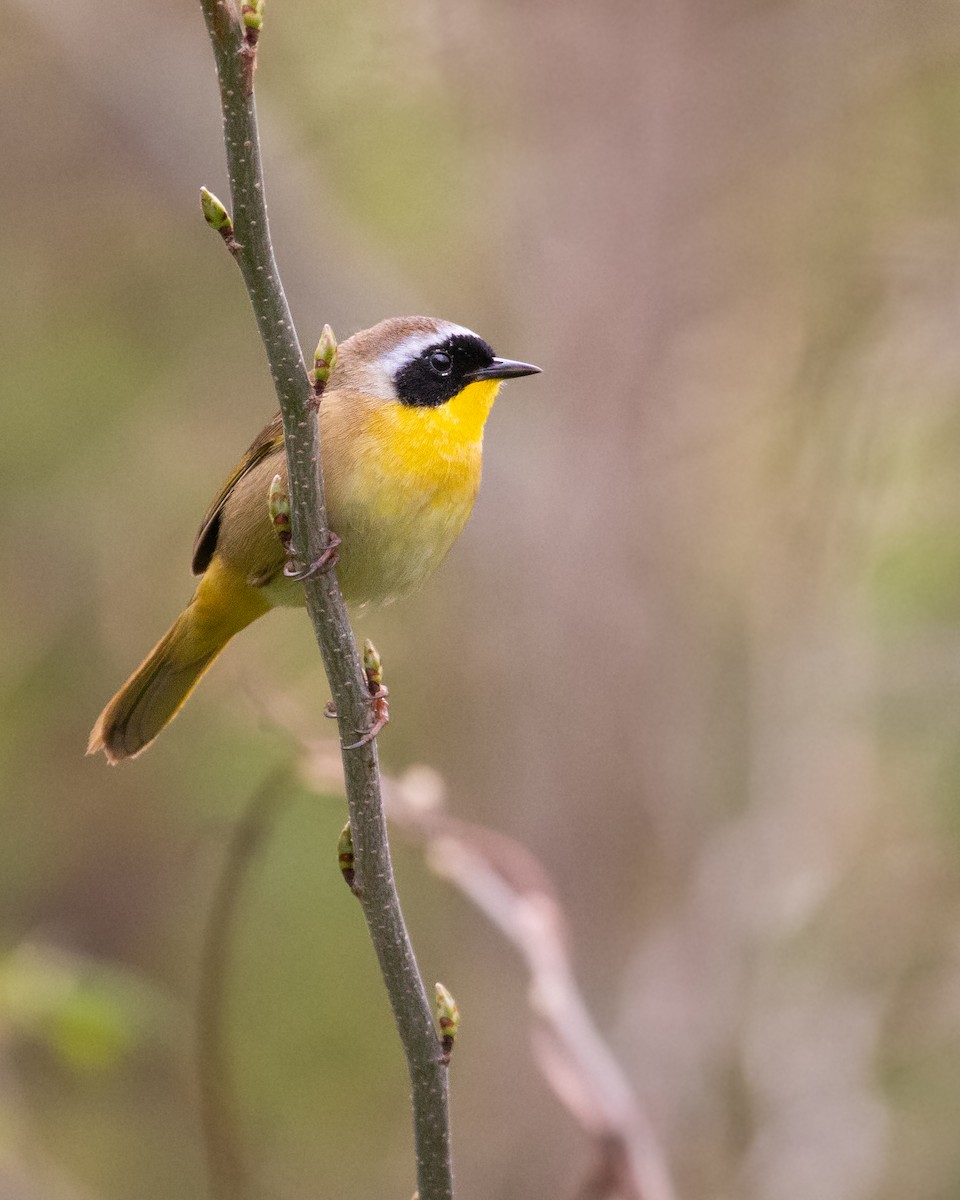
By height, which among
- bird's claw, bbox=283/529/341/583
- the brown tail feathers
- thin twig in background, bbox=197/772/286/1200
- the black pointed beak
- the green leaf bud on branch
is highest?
the black pointed beak

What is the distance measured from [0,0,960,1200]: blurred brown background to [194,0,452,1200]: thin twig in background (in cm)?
279

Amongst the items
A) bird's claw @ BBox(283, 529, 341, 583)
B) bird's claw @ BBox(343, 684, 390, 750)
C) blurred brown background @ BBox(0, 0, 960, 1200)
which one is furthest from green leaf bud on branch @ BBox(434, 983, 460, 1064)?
blurred brown background @ BBox(0, 0, 960, 1200)

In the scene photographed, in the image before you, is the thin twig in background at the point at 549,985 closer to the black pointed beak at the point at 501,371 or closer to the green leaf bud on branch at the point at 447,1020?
the green leaf bud on branch at the point at 447,1020

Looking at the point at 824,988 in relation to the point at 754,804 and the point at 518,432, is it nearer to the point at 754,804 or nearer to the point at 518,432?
the point at 754,804

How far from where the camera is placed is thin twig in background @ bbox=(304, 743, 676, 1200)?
2.86 meters

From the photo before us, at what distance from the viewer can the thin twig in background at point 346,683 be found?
195 centimetres

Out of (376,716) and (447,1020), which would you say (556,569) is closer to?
(376,716)

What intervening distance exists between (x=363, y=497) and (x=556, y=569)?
3.51 meters

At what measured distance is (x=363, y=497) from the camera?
10.9 feet

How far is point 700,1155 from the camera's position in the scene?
19.1ft

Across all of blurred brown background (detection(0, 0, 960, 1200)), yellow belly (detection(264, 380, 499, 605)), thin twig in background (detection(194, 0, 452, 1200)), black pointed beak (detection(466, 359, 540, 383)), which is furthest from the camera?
blurred brown background (detection(0, 0, 960, 1200))

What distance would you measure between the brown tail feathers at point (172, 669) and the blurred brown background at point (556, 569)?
127cm

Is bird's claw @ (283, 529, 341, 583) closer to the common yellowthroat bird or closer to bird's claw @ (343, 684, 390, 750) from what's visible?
bird's claw @ (343, 684, 390, 750)

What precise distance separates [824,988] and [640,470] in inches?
101
